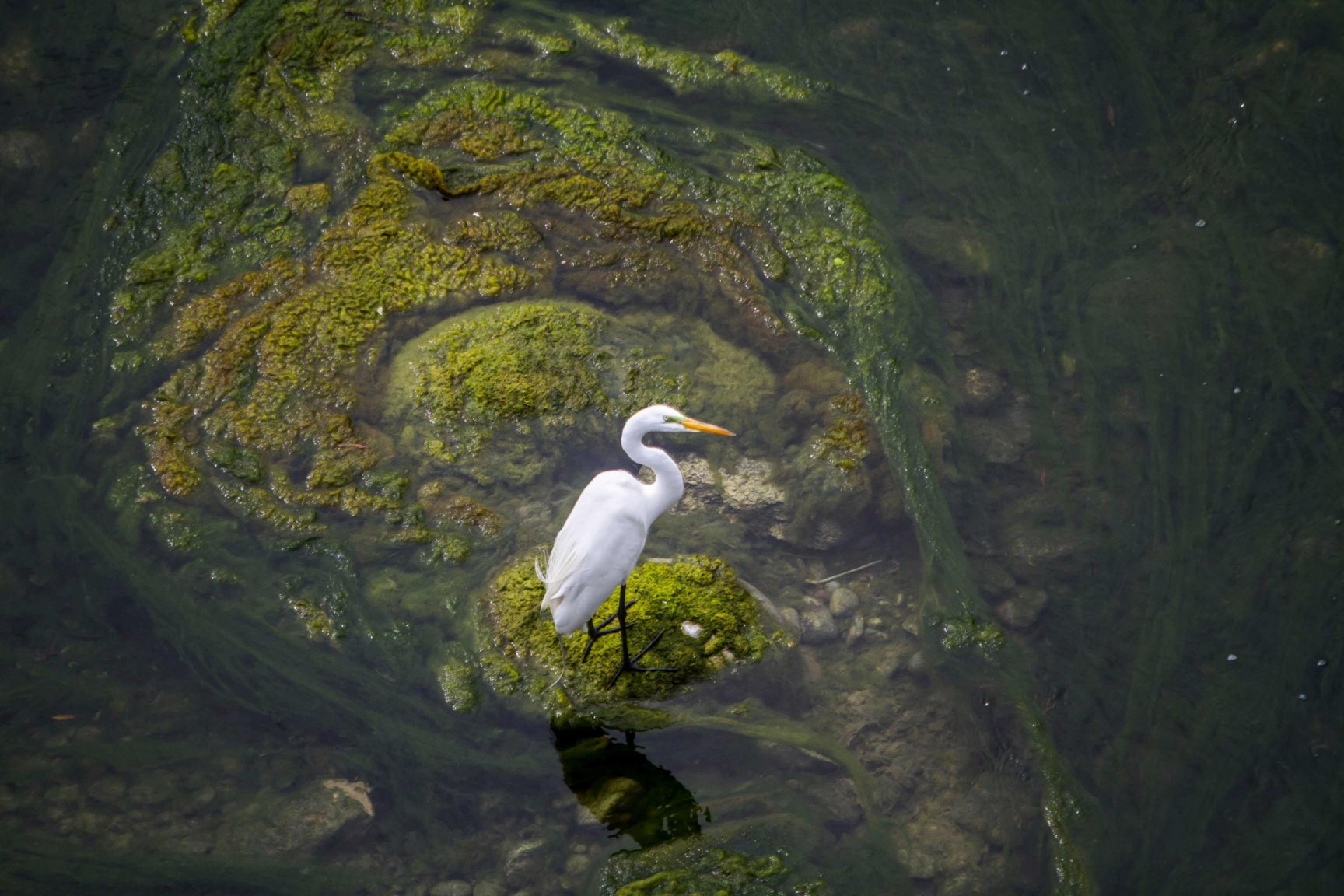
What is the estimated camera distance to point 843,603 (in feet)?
12.3

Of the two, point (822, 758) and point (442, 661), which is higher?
point (442, 661)

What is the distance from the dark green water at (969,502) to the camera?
3244 millimetres

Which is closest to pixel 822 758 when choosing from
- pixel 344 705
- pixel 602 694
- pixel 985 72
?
pixel 602 694

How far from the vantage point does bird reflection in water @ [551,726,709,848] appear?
3.25 m

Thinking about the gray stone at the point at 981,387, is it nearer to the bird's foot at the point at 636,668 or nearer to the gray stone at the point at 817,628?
the gray stone at the point at 817,628

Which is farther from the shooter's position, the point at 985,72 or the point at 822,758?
the point at 985,72

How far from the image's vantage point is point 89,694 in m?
3.47

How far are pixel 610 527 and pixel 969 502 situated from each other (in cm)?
162

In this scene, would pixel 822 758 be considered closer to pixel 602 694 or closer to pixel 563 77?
pixel 602 694

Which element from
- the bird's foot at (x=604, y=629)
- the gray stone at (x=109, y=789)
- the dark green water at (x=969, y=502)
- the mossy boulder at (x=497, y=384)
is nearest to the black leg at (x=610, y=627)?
the bird's foot at (x=604, y=629)

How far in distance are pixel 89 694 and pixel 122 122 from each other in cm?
279

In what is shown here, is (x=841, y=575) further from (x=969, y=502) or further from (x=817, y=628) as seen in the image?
(x=969, y=502)

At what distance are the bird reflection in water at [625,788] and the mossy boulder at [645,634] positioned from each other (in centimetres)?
14

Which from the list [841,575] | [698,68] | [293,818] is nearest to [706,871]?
[841,575]
